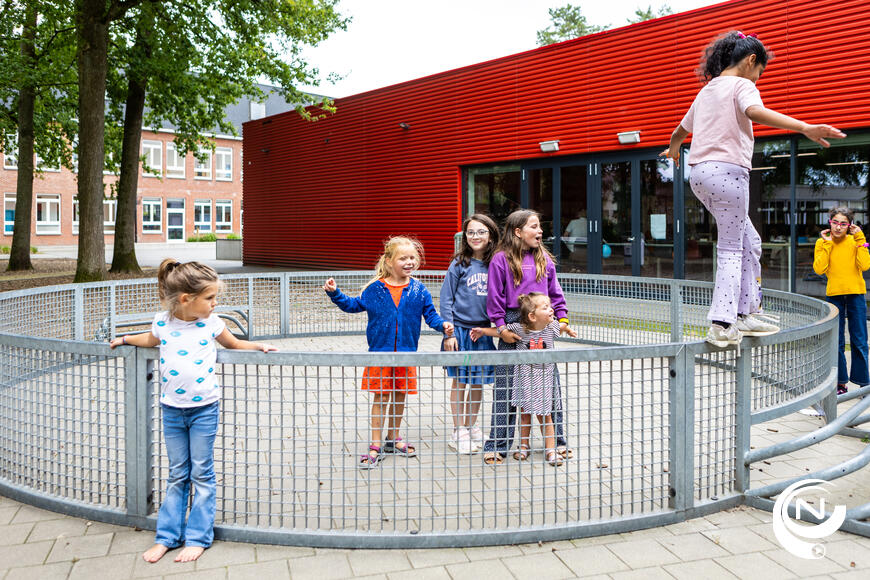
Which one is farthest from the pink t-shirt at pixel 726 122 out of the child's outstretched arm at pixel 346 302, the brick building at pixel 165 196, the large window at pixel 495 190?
the brick building at pixel 165 196

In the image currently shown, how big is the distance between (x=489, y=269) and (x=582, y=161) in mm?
11312

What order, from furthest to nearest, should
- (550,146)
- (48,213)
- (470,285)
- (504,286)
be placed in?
(48,213)
(550,146)
(470,285)
(504,286)

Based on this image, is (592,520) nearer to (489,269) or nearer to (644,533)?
(644,533)

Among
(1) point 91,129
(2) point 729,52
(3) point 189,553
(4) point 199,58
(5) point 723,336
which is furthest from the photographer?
(4) point 199,58

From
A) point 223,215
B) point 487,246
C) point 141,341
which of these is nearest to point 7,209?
point 223,215

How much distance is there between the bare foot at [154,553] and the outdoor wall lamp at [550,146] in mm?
13773

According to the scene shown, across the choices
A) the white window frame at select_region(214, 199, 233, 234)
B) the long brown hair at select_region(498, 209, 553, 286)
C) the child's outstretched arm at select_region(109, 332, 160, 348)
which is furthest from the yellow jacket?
the white window frame at select_region(214, 199, 233, 234)

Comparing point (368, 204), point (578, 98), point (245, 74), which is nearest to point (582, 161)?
point (578, 98)

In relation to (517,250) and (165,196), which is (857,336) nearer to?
(517,250)

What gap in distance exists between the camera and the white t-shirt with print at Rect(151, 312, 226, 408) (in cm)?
340

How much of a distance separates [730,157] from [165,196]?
182 feet

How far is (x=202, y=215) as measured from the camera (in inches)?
2239

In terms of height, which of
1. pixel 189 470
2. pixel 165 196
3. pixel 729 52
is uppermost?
pixel 165 196

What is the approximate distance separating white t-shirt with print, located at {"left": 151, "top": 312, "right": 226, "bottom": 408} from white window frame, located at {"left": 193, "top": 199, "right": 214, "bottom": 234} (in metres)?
55.9
